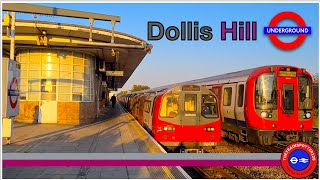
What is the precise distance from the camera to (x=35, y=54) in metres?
18.4

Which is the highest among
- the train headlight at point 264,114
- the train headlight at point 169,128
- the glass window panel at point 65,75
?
the glass window panel at point 65,75

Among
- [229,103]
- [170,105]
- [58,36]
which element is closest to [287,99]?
[229,103]

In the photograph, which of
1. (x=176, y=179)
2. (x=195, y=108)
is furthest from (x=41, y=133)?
(x=176, y=179)

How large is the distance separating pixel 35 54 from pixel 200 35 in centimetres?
1344

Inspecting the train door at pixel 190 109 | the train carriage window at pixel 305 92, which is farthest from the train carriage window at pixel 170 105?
the train carriage window at pixel 305 92

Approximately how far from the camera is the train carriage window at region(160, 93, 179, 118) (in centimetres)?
1063

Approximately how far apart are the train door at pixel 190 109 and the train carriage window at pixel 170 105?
222 millimetres

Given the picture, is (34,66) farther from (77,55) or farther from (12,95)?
(12,95)

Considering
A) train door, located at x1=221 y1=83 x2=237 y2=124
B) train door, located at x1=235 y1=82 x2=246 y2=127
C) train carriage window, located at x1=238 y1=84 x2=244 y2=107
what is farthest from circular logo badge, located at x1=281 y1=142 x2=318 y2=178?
train door, located at x1=221 y1=83 x2=237 y2=124

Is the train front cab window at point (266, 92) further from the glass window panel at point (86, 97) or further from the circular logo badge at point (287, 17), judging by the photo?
the glass window panel at point (86, 97)

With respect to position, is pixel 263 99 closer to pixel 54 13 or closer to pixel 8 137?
pixel 54 13

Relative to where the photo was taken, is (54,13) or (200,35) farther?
(54,13)

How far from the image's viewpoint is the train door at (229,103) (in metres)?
12.6

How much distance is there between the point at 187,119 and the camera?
34.6ft
